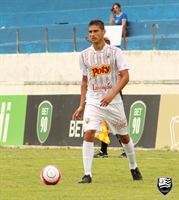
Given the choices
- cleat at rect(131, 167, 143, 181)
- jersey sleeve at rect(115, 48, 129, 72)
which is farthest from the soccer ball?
jersey sleeve at rect(115, 48, 129, 72)

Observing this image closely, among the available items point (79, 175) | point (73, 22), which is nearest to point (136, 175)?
point (79, 175)

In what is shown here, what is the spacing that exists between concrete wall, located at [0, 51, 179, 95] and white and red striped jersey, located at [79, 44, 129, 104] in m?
7.82

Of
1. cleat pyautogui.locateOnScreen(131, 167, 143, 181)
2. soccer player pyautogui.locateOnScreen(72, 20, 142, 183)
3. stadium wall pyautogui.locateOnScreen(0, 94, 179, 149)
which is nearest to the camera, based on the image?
soccer player pyautogui.locateOnScreen(72, 20, 142, 183)

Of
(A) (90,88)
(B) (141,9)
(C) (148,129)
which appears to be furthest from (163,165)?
(B) (141,9)

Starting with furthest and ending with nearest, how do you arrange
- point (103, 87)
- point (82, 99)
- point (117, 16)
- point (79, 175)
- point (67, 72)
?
point (67, 72) < point (117, 16) < point (79, 175) < point (82, 99) < point (103, 87)

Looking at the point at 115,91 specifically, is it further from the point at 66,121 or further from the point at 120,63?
the point at 66,121

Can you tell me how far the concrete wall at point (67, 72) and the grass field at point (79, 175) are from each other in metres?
2.05

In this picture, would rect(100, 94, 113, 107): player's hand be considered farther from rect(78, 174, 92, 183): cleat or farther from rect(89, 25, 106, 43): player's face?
rect(78, 174, 92, 183): cleat

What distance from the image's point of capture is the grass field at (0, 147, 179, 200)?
928 cm

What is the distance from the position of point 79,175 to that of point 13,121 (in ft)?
29.5

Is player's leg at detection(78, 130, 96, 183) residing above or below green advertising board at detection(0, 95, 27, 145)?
below

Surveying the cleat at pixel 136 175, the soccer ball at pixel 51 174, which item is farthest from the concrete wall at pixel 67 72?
the soccer ball at pixel 51 174

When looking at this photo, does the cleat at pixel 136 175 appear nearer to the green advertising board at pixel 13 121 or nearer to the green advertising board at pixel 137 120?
the green advertising board at pixel 137 120

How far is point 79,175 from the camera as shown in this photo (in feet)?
39.9
